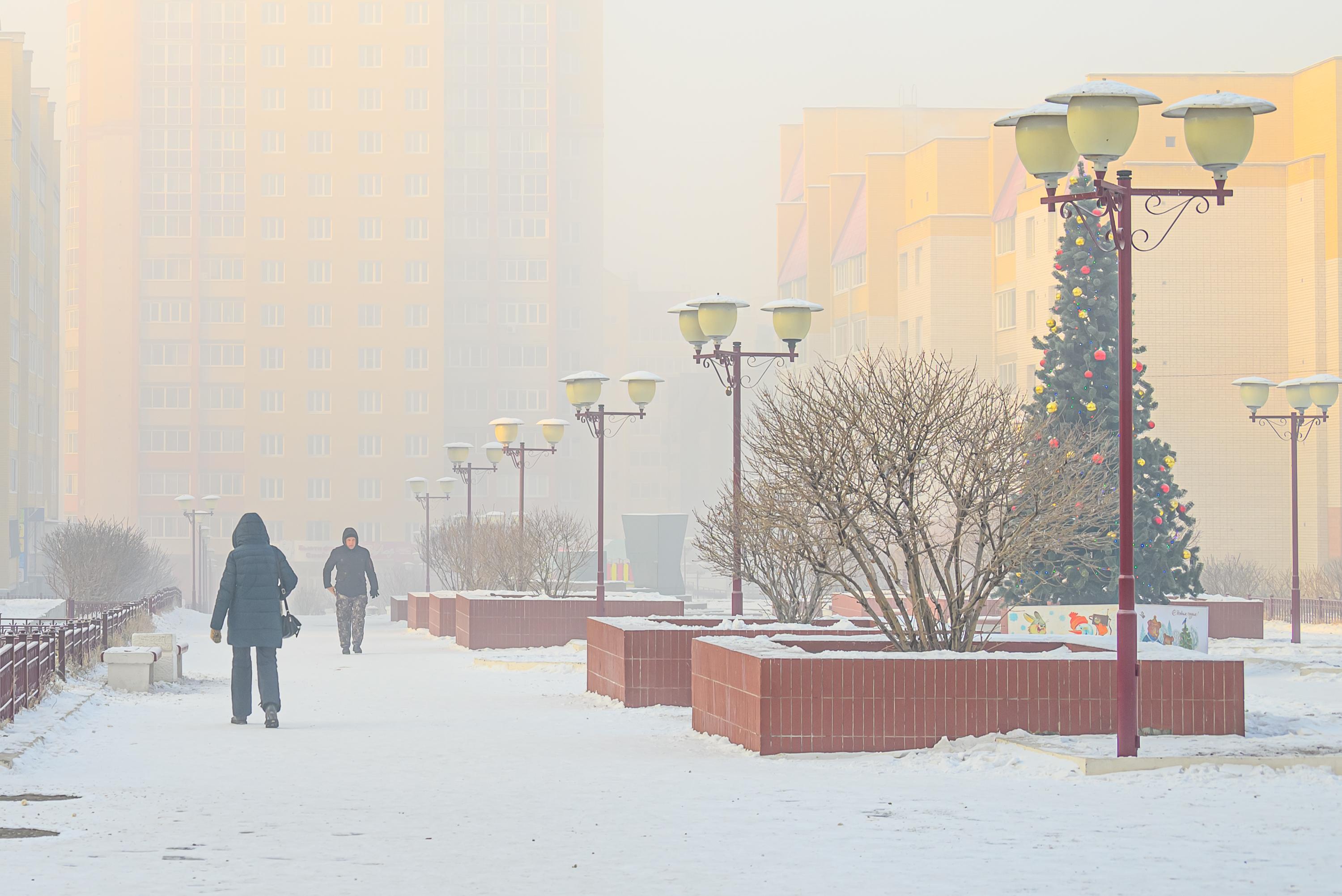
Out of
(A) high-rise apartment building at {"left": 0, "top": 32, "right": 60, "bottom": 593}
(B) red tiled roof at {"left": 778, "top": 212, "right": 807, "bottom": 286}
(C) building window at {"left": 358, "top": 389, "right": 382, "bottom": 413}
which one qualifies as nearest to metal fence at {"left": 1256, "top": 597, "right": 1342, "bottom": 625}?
(A) high-rise apartment building at {"left": 0, "top": 32, "right": 60, "bottom": 593}

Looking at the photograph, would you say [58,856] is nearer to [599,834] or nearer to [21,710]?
[599,834]

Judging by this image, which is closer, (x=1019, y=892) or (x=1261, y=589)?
(x=1019, y=892)

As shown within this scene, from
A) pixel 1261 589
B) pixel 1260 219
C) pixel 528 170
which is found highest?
pixel 528 170

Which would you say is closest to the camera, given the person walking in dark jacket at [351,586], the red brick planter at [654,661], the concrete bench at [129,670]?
the red brick planter at [654,661]

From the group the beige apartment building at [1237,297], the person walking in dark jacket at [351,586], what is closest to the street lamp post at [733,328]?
the person walking in dark jacket at [351,586]

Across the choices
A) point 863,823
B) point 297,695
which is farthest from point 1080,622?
point 863,823

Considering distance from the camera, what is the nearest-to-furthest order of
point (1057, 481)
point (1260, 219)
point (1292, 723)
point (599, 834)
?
point (599, 834), point (1292, 723), point (1057, 481), point (1260, 219)

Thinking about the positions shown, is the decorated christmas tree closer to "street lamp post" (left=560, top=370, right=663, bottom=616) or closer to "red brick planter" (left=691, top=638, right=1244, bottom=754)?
"street lamp post" (left=560, top=370, right=663, bottom=616)

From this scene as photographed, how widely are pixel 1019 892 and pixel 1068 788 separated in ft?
10.2

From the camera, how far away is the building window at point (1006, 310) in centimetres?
8131

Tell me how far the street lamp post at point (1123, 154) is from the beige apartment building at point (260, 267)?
117m

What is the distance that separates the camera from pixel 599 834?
29.3 ft

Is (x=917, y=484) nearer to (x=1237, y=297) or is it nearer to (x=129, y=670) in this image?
(x=129, y=670)

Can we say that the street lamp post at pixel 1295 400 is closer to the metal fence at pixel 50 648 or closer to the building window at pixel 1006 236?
the metal fence at pixel 50 648
